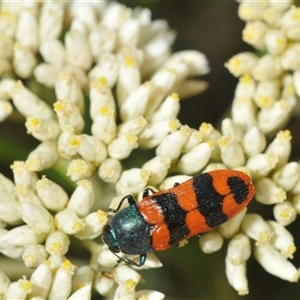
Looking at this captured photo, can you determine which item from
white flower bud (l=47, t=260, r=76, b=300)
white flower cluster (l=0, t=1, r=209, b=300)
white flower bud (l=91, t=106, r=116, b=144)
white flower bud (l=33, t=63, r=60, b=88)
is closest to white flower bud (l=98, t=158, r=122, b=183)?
white flower cluster (l=0, t=1, r=209, b=300)

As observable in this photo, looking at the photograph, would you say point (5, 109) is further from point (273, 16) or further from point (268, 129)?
point (273, 16)

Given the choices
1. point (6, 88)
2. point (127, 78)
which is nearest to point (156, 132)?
point (127, 78)

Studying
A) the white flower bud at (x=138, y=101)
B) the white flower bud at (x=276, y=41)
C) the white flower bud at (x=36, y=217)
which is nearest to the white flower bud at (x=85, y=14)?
the white flower bud at (x=138, y=101)

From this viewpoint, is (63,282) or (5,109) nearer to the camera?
(63,282)

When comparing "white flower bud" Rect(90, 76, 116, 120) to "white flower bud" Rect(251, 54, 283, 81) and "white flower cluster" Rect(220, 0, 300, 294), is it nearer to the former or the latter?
"white flower cluster" Rect(220, 0, 300, 294)

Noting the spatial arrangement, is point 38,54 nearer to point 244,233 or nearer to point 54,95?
point 54,95

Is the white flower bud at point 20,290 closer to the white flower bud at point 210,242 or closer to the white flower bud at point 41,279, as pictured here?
the white flower bud at point 41,279

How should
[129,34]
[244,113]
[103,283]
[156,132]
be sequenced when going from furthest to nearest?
[129,34]
[244,113]
[156,132]
[103,283]
